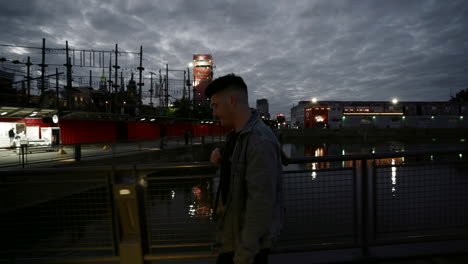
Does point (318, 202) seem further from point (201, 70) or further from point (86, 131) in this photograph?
point (201, 70)

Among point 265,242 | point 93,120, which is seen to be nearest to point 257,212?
point 265,242

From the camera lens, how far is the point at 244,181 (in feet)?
5.61

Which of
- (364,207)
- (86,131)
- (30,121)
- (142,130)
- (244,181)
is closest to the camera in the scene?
(244,181)

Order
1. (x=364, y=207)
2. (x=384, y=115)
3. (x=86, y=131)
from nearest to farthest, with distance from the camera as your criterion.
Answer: (x=364, y=207) → (x=86, y=131) → (x=384, y=115)

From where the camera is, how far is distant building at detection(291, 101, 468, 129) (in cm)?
7025

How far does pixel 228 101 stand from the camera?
180 centimetres

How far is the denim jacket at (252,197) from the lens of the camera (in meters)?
1.51

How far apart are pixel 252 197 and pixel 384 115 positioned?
86.8 meters

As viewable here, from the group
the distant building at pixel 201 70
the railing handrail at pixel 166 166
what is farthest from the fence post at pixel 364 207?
the distant building at pixel 201 70

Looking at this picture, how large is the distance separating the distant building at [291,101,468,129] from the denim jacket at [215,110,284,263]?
7632cm

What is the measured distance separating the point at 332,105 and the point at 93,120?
237 ft

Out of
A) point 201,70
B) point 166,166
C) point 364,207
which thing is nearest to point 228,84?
point 166,166

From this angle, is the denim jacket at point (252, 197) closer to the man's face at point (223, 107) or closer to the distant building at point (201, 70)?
the man's face at point (223, 107)

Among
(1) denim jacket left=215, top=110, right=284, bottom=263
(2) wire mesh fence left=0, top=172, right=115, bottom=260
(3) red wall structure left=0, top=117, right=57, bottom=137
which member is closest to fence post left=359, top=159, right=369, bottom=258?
(1) denim jacket left=215, top=110, right=284, bottom=263
